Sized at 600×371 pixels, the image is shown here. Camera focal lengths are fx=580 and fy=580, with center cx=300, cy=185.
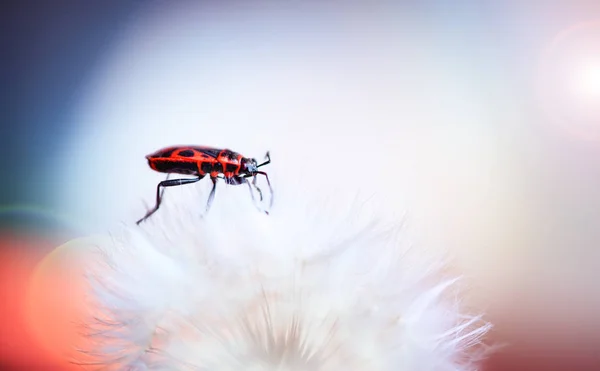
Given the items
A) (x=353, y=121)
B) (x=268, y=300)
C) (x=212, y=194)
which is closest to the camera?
(x=268, y=300)

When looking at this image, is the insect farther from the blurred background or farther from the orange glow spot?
the orange glow spot

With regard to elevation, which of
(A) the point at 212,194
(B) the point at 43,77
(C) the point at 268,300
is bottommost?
(C) the point at 268,300

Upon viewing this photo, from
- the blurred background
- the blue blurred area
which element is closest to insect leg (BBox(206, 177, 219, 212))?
the blurred background

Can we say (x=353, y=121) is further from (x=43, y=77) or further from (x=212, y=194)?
(x=43, y=77)

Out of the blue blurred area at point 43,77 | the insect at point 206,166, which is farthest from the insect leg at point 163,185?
the blue blurred area at point 43,77

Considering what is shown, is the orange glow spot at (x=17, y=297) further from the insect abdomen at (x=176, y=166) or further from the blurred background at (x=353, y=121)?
the insect abdomen at (x=176, y=166)

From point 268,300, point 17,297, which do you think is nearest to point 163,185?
point 268,300
